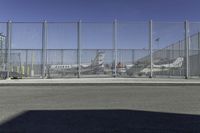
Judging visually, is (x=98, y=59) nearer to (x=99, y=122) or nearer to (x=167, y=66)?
(x=167, y=66)

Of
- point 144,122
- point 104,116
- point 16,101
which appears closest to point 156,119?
point 144,122

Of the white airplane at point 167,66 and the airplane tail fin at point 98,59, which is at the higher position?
the airplane tail fin at point 98,59

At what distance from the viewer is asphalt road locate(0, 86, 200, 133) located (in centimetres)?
817

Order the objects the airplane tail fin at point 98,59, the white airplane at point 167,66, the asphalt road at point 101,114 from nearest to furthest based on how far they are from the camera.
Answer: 1. the asphalt road at point 101,114
2. the airplane tail fin at point 98,59
3. the white airplane at point 167,66

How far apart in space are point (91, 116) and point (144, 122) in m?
1.45

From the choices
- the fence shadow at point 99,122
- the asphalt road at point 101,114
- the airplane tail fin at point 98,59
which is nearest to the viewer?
the fence shadow at point 99,122

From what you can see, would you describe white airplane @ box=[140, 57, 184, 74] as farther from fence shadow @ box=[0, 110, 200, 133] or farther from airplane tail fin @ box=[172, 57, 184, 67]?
fence shadow @ box=[0, 110, 200, 133]

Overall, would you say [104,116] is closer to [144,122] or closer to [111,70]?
[144,122]

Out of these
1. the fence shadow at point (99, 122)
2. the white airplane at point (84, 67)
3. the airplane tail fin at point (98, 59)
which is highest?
the airplane tail fin at point (98, 59)

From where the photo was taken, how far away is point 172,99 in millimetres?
13398

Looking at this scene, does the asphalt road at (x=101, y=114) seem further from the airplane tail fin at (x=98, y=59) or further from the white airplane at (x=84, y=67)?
the airplane tail fin at (x=98, y=59)

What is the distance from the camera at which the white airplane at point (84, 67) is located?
1106 inches

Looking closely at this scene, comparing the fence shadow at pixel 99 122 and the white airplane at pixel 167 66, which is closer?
the fence shadow at pixel 99 122

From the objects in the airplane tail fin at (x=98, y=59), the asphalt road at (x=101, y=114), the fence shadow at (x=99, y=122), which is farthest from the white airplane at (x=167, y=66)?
the fence shadow at (x=99, y=122)
